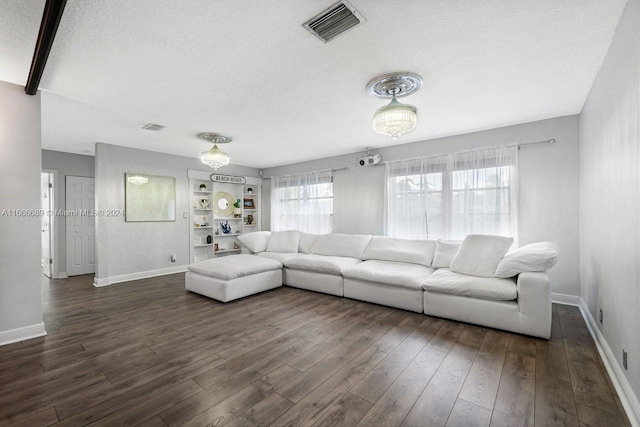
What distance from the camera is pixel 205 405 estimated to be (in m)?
1.74

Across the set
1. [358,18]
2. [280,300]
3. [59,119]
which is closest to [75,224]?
[59,119]

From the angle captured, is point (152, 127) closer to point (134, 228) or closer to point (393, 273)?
point (134, 228)

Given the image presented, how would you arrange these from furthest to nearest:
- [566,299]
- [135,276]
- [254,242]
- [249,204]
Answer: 1. [249,204]
2. [254,242]
3. [135,276]
4. [566,299]

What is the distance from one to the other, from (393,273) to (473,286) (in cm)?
93

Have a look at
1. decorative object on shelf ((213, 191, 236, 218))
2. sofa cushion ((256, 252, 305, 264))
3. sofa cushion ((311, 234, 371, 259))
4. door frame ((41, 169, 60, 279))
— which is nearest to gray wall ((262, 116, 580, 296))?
sofa cushion ((311, 234, 371, 259))

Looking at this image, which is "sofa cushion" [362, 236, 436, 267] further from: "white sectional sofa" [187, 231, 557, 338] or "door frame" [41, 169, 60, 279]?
"door frame" [41, 169, 60, 279]

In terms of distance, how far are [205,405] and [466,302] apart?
2.63 meters

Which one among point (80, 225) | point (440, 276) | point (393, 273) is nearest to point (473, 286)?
point (440, 276)

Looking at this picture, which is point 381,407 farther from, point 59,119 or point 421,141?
point 59,119

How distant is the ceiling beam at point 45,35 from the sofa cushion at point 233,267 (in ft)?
8.85

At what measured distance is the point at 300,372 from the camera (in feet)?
6.91

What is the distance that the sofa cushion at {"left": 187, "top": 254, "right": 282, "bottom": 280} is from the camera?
12.7 feet

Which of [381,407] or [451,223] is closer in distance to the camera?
[381,407]

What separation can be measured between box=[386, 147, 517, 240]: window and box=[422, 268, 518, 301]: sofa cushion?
1.14 meters
